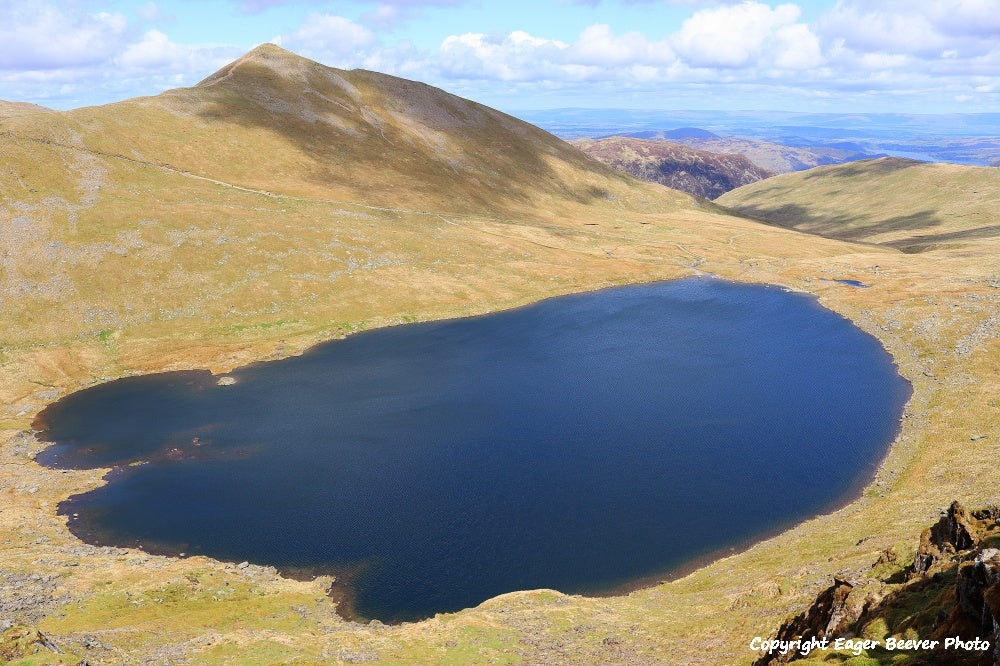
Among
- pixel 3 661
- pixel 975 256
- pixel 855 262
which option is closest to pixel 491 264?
pixel 855 262

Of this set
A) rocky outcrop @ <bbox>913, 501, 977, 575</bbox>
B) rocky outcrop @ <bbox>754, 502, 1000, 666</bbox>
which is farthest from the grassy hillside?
rocky outcrop @ <bbox>913, 501, 977, 575</bbox>

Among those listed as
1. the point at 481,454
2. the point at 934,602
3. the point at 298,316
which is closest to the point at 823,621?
the point at 934,602

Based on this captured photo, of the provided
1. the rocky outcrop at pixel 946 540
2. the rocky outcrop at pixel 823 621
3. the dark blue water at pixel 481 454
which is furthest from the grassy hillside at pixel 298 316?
the rocky outcrop at pixel 946 540

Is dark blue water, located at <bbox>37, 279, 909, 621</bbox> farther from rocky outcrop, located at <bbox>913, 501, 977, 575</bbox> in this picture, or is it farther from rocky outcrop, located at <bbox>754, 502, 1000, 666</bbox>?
rocky outcrop, located at <bbox>913, 501, 977, 575</bbox>

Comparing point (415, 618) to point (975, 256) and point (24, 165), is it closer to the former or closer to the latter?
point (24, 165)

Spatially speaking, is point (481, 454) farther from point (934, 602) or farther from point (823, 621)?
point (934, 602)
